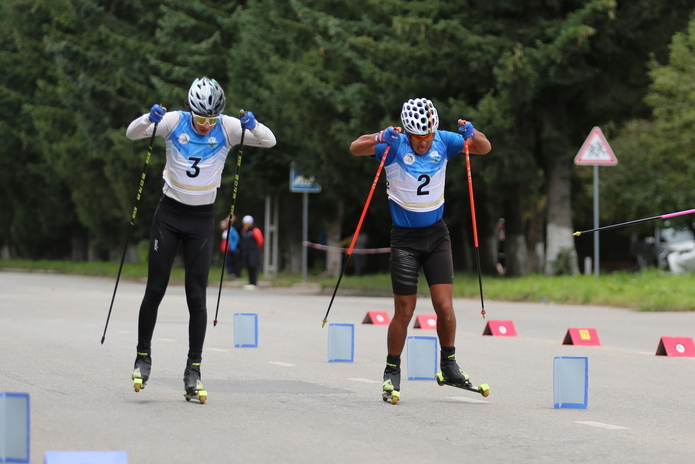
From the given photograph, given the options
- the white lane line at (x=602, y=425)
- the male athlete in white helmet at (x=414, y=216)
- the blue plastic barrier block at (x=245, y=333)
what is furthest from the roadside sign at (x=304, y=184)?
the white lane line at (x=602, y=425)

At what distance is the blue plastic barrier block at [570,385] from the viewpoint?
9672 millimetres

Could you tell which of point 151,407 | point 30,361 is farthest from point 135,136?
point 30,361

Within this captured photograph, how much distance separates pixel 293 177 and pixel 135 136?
82.0 feet

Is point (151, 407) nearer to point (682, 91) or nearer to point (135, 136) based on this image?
point (135, 136)

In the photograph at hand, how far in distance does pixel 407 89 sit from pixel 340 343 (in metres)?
16.6

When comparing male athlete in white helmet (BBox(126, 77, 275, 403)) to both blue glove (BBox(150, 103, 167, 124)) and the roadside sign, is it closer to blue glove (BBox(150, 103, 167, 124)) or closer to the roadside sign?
blue glove (BBox(150, 103, 167, 124))

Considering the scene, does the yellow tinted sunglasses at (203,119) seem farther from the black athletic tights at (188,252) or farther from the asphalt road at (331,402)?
the asphalt road at (331,402)

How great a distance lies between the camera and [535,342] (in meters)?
15.9

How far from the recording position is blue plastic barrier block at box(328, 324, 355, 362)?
42.9ft

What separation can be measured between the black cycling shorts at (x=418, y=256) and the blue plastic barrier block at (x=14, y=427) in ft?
12.3

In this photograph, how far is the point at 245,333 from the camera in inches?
583

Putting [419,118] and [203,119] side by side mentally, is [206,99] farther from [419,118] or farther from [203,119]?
[419,118]

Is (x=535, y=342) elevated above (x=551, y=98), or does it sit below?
below

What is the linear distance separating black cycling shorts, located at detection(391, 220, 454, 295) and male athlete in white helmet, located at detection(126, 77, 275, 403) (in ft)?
A: 4.45
